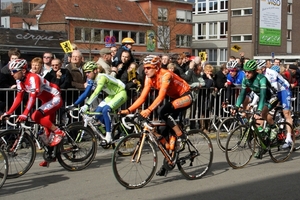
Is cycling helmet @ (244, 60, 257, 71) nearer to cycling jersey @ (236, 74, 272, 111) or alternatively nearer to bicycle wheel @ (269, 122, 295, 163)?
cycling jersey @ (236, 74, 272, 111)

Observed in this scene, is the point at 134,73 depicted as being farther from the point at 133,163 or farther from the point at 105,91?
the point at 133,163

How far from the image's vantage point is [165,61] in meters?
13.5

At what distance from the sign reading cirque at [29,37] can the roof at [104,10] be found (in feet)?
38.6

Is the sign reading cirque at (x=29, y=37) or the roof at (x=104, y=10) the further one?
the roof at (x=104, y=10)

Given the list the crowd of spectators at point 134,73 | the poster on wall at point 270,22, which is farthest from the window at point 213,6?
the crowd of spectators at point 134,73

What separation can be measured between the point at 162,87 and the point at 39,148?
2569 millimetres

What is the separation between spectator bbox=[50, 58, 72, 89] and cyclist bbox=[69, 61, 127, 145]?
87cm

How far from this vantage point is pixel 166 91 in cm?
831

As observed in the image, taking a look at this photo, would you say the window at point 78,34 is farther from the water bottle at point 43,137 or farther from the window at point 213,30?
the water bottle at point 43,137

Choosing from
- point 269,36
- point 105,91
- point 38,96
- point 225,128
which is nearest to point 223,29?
point 269,36

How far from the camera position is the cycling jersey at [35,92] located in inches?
348

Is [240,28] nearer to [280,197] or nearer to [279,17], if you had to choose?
[279,17]

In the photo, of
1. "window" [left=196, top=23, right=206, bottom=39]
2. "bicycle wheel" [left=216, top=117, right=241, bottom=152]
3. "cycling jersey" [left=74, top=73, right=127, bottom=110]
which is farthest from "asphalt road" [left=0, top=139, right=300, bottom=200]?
"window" [left=196, top=23, right=206, bottom=39]

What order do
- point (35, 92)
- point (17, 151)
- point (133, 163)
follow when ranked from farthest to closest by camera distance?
point (35, 92) < point (17, 151) < point (133, 163)
